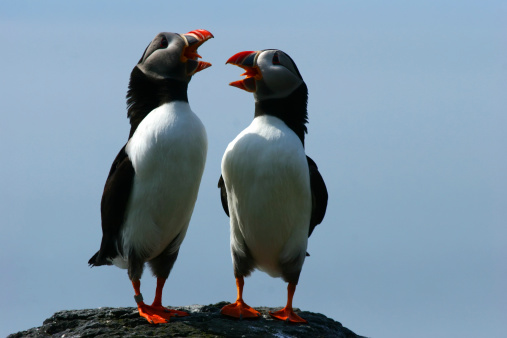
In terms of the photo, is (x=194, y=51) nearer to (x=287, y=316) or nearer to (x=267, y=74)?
(x=267, y=74)

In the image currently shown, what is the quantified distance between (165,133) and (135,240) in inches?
52.1

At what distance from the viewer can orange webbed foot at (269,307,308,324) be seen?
35.3ft

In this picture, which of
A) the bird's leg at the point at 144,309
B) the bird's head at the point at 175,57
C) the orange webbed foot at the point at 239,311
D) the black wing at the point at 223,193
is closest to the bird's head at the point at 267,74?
the bird's head at the point at 175,57

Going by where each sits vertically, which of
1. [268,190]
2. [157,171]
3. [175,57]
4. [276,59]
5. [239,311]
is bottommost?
[239,311]

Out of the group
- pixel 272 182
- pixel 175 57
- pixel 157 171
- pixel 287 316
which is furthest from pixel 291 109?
pixel 287 316

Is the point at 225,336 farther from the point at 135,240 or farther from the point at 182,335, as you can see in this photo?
the point at 135,240

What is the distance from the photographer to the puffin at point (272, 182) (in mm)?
10328

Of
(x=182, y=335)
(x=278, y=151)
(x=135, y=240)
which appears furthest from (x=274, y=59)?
(x=182, y=335)

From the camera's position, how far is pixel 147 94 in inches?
421

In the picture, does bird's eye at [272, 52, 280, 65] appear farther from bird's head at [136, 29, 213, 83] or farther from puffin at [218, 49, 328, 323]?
bird's head at [136, 29, 213, 83]

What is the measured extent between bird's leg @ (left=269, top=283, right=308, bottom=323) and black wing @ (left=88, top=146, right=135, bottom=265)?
7.04 feet

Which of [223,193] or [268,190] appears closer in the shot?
[268,190]

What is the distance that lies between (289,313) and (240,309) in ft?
2.06

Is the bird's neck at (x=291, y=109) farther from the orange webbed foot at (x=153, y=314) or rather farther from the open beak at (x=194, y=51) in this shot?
the orange webbed foot at (x=153, y=314)
